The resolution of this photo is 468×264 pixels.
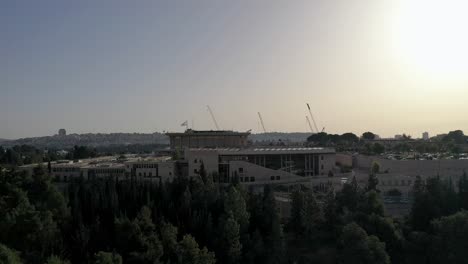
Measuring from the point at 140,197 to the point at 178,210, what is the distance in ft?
8.10

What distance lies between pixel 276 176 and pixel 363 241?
15438 millimetres

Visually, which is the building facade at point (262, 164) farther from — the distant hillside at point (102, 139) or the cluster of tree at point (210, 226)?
the distant hillside at point (102, 139)

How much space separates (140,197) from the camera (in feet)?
69.4

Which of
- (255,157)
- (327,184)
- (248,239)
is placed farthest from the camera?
(255,157)

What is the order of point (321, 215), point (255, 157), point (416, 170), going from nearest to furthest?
point (321, 215) → point (416, 170) → point (255, 157)

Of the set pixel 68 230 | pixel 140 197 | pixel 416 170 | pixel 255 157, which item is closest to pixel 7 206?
pixel 68 230

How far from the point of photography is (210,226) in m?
18.1

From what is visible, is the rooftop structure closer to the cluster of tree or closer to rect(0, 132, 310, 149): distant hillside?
the cluster of tree

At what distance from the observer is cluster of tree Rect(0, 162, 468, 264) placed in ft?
53.3

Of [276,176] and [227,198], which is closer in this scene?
[227,198]

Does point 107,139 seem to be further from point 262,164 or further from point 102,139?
point 262,164

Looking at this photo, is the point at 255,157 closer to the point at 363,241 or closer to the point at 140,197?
the point at 140,197

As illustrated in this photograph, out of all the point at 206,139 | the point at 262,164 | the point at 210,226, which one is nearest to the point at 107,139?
the point at 206,139

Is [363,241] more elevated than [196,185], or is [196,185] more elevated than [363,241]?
[196,185]
